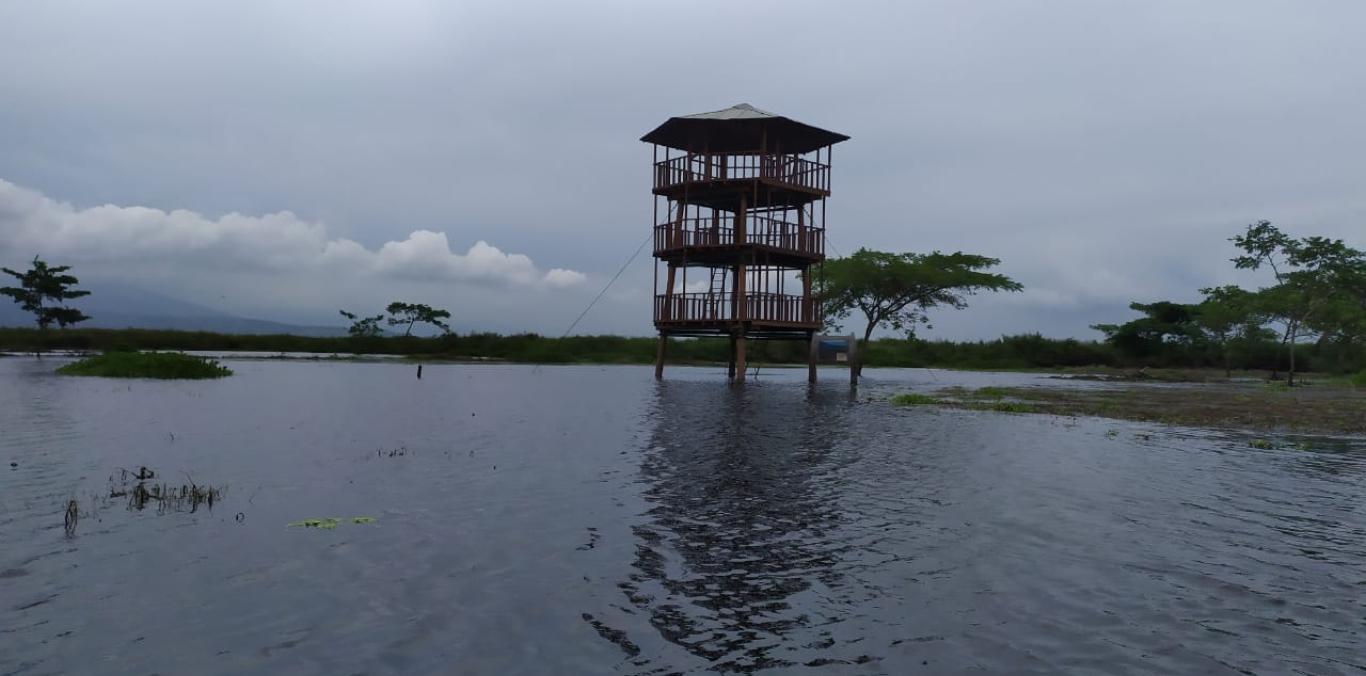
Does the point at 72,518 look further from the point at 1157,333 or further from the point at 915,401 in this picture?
the point at 1157,333

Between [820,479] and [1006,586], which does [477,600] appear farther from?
[820,479]

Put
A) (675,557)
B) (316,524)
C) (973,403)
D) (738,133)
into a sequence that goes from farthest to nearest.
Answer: (738,133) → (973,403) → (316,524) → (675,557)

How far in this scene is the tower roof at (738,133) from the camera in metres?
38.2

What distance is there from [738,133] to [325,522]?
33598 millimetres

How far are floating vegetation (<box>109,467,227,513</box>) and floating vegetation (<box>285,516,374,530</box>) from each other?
5.28 feet

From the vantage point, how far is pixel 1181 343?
80688mm

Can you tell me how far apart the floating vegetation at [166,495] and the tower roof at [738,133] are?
30.5 meters

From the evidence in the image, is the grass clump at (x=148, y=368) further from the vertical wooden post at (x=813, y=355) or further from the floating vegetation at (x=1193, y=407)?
the floating vegetation at (x=1193, y=407)

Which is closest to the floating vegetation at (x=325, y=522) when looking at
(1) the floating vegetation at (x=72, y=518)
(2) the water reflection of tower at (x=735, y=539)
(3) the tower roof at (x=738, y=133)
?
(1) the floating vegetation at (x=72, y=518)

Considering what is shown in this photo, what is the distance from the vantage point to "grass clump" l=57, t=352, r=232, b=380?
36875 mm

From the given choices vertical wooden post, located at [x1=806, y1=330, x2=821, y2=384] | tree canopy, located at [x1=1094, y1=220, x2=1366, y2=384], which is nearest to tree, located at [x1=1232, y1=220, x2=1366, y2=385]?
tree canopy, located at [x1=1094, y1=220, x2=1366, y2=384]

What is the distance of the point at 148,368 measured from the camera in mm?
37781

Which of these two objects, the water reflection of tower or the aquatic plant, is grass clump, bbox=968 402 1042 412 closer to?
the water reflection of tower

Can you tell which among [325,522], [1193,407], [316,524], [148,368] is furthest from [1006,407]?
[148,368]
